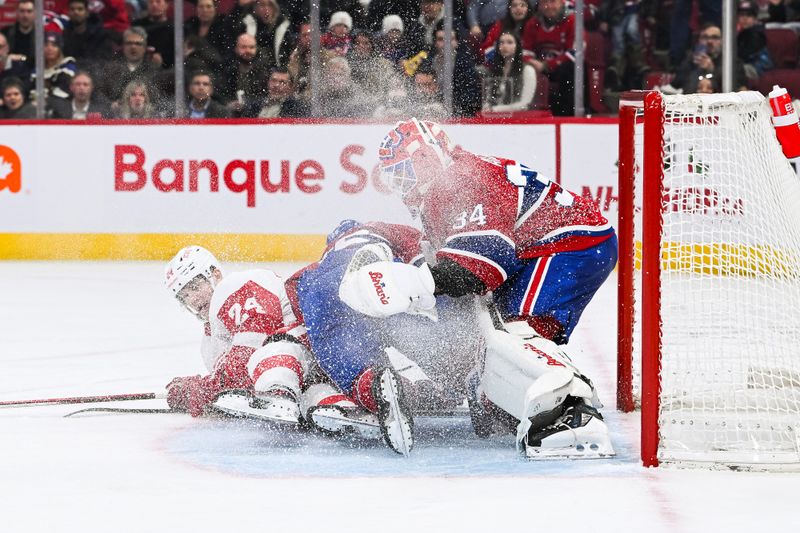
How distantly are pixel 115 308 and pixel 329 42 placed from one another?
2.37m

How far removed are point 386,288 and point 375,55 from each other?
5136mm

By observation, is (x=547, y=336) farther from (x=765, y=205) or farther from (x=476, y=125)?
(x=476, y=125)

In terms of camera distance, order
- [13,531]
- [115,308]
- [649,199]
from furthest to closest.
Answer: [115,308] → [649,199] → [13,531]

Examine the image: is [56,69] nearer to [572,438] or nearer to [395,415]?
[395,415]

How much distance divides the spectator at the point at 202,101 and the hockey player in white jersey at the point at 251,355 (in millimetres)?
4810

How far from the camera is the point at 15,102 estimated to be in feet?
30.6

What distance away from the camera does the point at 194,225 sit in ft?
30.0

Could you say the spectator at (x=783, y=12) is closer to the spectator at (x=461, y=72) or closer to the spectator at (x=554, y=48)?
the spectator at (x=554, y=48)

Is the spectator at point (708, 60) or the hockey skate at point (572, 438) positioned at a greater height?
the spectator at point (708, 60)

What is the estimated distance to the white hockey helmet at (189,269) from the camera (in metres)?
4.42

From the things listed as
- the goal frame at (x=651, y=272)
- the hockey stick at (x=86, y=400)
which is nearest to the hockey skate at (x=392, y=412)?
the goal frame at (x=651, y=272)

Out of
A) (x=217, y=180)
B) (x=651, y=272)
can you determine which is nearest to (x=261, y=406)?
(x=651, y=272)

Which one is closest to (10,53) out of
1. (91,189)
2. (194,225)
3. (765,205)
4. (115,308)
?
(91,189)

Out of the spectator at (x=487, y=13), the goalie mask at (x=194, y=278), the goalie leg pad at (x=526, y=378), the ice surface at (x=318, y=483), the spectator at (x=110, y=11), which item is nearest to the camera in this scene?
the ice surface at (x=318, y=483)
